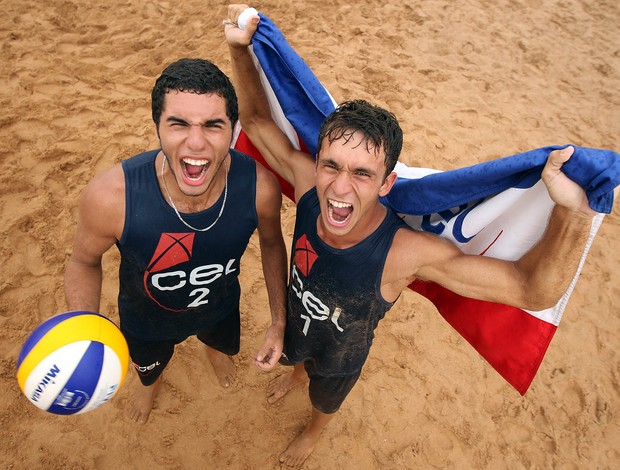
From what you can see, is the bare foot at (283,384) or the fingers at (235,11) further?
the bare foot at (283,384)

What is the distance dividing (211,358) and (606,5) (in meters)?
10.2

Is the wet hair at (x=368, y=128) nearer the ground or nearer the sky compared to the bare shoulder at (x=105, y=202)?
nearer the sky

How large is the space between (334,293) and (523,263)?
0.85m

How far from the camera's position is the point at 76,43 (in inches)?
241

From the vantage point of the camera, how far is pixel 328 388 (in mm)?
2609

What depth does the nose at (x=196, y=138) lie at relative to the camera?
196 centimetres

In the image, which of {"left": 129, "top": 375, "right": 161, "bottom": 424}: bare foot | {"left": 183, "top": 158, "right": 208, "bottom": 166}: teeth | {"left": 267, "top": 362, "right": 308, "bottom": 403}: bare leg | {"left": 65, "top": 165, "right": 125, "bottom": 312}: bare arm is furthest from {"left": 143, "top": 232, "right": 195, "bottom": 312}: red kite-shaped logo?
{"left": 267, "top": 362, "right": 308, "bottom": 403}: bare leg

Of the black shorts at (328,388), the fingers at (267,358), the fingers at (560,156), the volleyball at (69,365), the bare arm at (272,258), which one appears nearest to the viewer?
the fingers at (560,156)

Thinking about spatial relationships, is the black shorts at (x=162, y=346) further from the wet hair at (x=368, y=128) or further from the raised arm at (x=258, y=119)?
the wet hair at (x=368, y=128)

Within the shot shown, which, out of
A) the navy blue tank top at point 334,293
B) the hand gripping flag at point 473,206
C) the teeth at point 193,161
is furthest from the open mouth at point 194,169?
the hand gripping flag at point 473,206

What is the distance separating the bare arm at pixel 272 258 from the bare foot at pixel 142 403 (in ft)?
4.26

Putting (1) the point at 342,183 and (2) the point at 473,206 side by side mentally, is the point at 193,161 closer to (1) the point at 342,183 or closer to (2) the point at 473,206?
(1) the point at 342,183

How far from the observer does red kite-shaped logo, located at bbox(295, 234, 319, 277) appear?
2.17 m

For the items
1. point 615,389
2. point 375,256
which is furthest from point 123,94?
point 615,389
